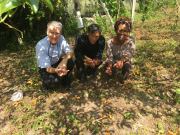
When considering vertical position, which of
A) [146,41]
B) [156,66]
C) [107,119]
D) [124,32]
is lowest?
[107,119]

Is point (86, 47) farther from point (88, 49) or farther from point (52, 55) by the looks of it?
point (52, 55)

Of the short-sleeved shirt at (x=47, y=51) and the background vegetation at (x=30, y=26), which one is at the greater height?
the background vegetation at (x=30, y=26)

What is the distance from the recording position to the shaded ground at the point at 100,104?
2.12 metres

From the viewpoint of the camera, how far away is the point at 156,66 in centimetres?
356

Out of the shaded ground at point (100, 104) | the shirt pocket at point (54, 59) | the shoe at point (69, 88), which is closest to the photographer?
the shaded ground at point (100, 104)

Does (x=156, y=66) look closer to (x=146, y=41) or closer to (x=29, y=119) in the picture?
(x=146, y=41)

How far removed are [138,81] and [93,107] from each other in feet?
4.33

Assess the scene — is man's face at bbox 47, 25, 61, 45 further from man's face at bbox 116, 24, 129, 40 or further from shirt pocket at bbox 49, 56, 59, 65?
man's face at bbox 116, 24, 129, 40

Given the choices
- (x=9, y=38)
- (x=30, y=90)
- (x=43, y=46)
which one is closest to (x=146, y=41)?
(x=43, y=46)

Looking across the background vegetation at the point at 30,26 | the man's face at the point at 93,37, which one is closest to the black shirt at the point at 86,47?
the man's face at the point at 93,37

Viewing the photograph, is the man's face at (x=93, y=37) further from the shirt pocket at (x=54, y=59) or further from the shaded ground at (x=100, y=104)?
the shaded ground at (x=100, y=104)

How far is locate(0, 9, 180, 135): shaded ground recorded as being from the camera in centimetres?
212

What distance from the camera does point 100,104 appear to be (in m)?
2.56

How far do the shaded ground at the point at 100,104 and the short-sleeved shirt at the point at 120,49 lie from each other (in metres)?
0.66
